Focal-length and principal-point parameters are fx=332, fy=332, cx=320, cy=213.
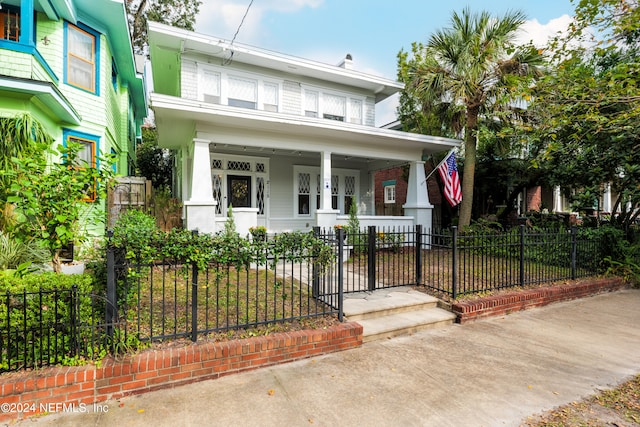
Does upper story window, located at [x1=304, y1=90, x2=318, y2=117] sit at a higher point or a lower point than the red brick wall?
higher

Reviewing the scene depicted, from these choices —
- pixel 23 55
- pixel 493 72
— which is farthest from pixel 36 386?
pixel 493 72

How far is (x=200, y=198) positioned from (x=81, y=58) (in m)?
5.18

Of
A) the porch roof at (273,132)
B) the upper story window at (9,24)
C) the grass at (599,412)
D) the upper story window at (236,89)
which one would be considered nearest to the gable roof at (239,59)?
the upper story window at (236,89)

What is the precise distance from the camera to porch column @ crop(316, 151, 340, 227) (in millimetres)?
10398

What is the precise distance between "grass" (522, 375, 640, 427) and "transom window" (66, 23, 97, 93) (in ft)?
38.0

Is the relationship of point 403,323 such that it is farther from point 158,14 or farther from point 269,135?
point 158,14

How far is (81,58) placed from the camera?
9047 mm

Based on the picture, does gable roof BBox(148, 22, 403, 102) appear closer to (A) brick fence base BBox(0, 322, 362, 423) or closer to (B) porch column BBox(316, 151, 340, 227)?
(B) porch column BBox(316, 151, 340, 227)

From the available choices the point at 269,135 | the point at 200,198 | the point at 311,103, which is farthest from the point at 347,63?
the point at 200,198

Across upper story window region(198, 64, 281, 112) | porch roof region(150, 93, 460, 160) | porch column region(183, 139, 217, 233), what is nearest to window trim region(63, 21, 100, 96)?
porch roof region(150, 93, 460, 160)

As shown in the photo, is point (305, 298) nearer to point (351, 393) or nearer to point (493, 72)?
point (351, 393)

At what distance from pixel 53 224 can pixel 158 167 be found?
17.5m

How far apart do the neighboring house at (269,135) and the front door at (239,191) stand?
0.04 meters

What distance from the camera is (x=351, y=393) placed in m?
3.27
